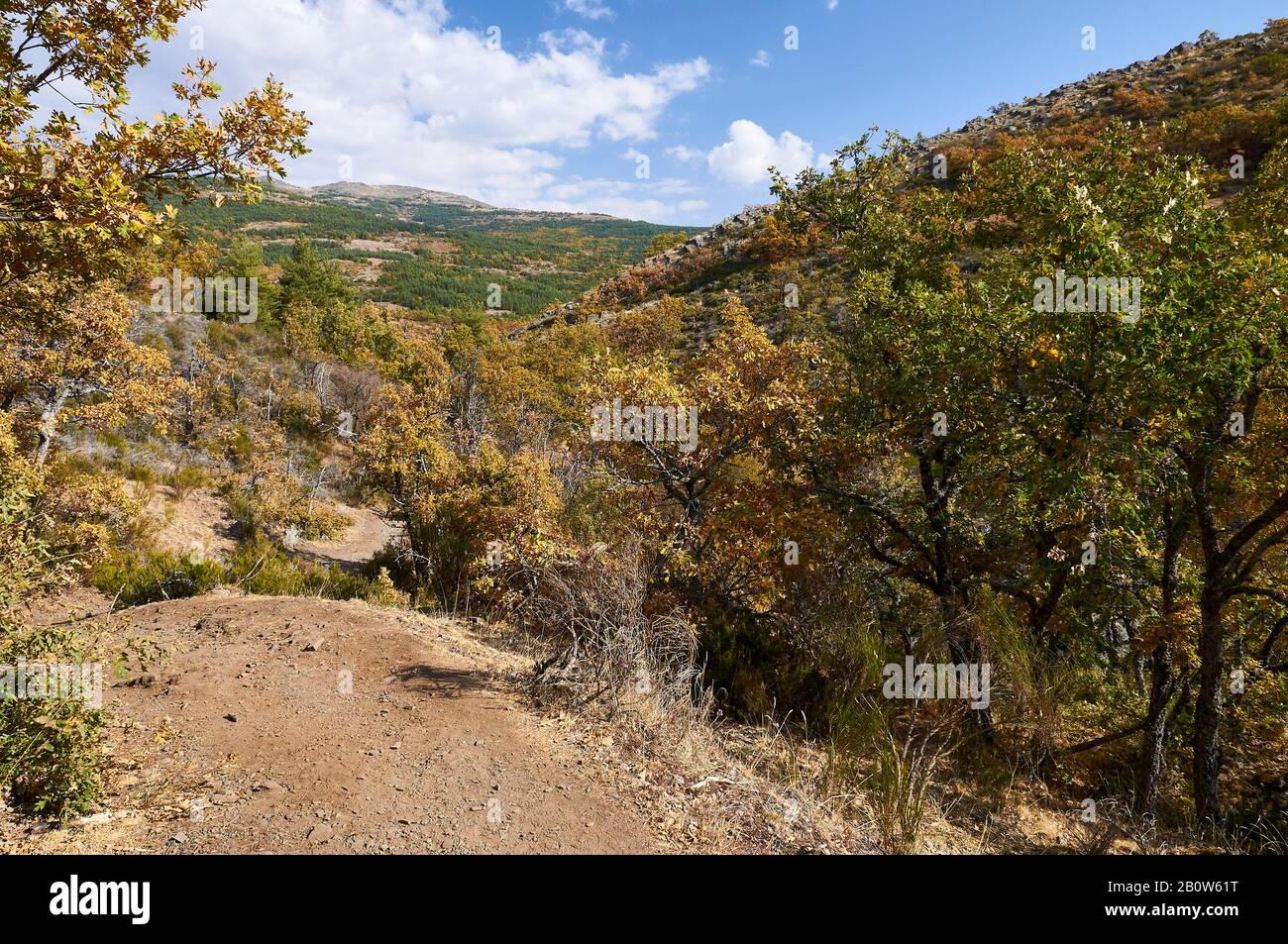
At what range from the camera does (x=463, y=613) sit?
10000 mm

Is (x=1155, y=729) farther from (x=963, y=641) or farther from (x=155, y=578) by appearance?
A: (x=155, y=578)

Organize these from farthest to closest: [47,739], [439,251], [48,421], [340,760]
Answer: [439,251] < [48,421] < [340,760] < [47,739]

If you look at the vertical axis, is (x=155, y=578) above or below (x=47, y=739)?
below

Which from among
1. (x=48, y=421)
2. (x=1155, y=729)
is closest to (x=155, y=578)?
(x=48, y=421)

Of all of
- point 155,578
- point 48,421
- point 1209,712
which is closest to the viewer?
point 1209,712

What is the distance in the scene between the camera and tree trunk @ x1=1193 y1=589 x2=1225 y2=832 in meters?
5.73

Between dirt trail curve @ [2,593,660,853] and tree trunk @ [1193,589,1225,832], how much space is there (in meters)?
5.70

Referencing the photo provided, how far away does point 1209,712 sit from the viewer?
5938mm

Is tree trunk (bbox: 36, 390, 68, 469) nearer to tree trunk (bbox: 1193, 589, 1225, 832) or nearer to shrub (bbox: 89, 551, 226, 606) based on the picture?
shrub (bbox: 89, 551, 226, 606)

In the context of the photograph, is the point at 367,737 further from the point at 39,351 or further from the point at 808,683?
the point at 39,351

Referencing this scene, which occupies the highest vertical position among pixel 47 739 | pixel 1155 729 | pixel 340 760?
pixel 47 739

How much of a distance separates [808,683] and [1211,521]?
163 inches

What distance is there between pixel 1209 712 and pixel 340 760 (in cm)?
780

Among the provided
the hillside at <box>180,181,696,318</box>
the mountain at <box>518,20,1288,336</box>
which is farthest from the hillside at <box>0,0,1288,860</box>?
the hillside at <box>180,181,696,318</box>
